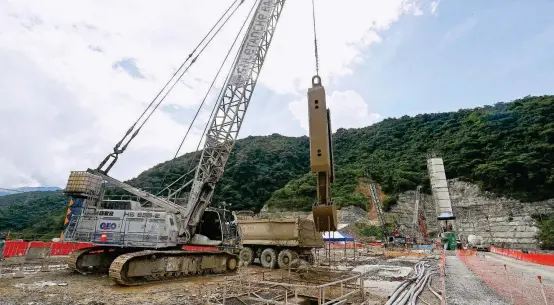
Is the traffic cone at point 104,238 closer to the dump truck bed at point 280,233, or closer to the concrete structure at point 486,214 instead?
the dump truck bed at point 280,233

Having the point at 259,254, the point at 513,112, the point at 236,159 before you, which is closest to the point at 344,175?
the point at 236,159

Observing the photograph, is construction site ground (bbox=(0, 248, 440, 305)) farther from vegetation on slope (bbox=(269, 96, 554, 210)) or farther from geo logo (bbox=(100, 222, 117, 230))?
vegetation on slope (bbox=(269, 96, 554, 210))

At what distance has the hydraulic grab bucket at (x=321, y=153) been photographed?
5633 millimetres

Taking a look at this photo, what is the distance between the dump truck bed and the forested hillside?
25.7 m

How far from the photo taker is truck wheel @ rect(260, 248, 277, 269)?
565 inches

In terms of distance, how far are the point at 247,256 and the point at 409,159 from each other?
50120 mm

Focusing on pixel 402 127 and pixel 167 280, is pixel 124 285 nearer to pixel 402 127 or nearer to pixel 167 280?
pixel 167 280

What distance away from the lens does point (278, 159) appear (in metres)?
69.4

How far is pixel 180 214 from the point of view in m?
13.2

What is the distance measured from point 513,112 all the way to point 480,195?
2380cm

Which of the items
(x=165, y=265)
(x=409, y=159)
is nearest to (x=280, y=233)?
(x=165, y=265)

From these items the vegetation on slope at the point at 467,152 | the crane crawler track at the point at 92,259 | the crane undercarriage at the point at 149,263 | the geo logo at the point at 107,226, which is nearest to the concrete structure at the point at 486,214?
the vegetation on slope at the point at 467,152

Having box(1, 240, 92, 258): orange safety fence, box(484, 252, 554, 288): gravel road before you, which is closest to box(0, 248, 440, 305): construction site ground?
box(484, 252, 554, 288): gravel road

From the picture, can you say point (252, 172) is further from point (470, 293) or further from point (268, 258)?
point (470, 293)
